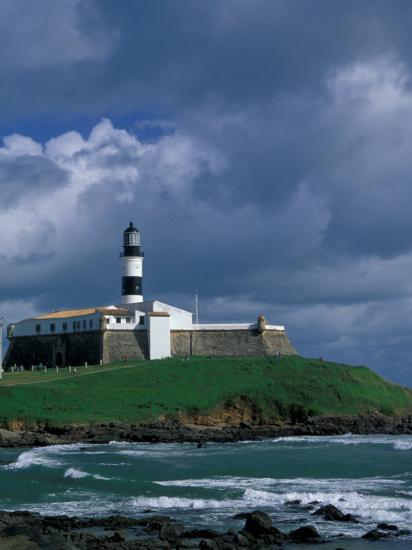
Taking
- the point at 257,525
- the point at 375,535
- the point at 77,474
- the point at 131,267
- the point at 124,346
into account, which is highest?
the point at 131,267

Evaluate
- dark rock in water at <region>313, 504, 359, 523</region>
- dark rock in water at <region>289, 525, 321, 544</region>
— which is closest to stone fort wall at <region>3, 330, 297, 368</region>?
dark rock in water at <region>313, 504, 359, 523</region>

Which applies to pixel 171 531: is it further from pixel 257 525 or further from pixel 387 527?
pixel 387 527

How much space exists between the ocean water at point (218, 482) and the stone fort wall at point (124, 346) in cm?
2045

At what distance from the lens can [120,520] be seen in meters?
24.5

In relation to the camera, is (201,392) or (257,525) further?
(201,392)

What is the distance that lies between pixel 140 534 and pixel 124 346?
46.4 m

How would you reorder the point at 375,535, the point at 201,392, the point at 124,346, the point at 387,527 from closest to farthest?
1. the point at 375,535
2. the point at 387,527
3. the point at 201,392
4. the point at 124,346

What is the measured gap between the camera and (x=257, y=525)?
22.7 m

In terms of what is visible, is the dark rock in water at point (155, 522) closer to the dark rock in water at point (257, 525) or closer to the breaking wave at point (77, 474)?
the dark rock in water at point (257, 525)

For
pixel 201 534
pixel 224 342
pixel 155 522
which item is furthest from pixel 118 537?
pixel 224 342

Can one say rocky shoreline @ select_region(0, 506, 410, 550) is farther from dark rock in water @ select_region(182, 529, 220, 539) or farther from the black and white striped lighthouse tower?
the black and white striped lighthouse tower

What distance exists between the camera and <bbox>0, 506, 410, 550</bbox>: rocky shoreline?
20.6 m

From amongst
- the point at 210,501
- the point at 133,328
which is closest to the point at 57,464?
the point at 210,501

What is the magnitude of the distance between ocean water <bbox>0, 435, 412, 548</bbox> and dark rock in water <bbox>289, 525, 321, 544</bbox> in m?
0.78
